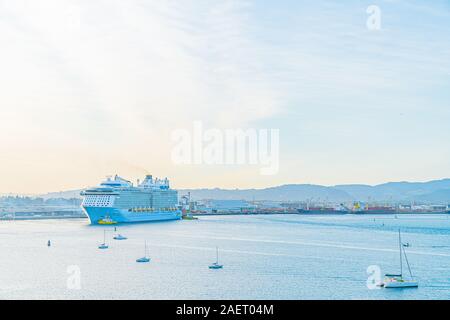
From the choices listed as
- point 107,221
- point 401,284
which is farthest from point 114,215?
point 401,284

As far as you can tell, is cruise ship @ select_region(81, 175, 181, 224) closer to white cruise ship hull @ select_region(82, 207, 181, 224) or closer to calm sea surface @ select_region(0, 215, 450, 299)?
white cruise ship hull @ select_region(82, 207, 181, 224)

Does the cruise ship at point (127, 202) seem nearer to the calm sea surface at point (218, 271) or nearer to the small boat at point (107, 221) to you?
the small boat at point (107, 221)

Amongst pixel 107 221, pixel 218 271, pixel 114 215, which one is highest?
pixel 114 215

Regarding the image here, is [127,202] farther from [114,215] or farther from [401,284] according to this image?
[401,284]

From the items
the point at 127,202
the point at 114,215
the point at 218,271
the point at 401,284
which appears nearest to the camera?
the point at 401,284

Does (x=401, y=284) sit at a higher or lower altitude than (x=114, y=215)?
lower

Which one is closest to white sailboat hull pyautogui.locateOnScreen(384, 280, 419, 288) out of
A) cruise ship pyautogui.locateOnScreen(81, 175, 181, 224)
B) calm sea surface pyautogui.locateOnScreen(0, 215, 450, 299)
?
calm sea surface pyautogui.locateOnScreen(0, 215, 450, 299)

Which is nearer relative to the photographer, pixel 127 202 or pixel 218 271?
pixel 218 271

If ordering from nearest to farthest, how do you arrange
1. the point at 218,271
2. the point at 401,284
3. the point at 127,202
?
the point at 401,284, the point at 218,271, the point at 127,202

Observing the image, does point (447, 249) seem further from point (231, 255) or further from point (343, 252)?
point (231, 255)
